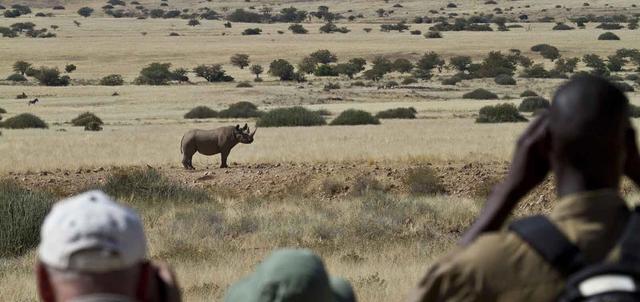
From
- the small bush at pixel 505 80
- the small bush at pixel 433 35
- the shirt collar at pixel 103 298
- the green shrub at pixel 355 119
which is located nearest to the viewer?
the shirt collar at pixel 103 298

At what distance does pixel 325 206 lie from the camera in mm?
17000

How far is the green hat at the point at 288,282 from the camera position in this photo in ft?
12.6

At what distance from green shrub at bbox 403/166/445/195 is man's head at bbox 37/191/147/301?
53.7 feet

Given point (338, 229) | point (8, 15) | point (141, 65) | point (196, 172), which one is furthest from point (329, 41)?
point (338, 229)

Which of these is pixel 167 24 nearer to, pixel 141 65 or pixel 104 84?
pixel 141 65

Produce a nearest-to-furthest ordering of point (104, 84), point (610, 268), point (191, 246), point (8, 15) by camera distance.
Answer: point (610, 268) → point (191, 246) → point (104, 84) → point (8, 15)

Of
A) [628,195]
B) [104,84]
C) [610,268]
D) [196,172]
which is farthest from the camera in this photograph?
[104,84]

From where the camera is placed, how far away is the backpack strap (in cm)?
312

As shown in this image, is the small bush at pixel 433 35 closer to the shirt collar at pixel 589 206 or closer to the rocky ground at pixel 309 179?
the rocky ground at pixel 309 179

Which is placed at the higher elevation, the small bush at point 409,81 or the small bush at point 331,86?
the small bush at point 331,86

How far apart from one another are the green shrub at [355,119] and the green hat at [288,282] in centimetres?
3750

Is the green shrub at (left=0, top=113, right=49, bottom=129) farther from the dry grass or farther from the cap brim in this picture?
the cap brim

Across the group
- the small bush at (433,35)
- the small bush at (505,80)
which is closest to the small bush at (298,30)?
the small bush at (433,35)

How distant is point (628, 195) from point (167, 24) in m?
120
